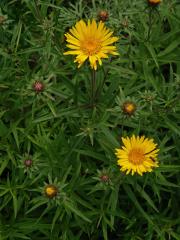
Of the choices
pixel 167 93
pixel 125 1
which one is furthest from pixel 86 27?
pixel 167 93

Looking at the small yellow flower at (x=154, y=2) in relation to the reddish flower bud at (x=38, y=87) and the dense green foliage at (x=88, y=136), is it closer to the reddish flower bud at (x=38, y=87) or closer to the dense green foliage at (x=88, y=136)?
the dense green foliage at (x=88, y=136)

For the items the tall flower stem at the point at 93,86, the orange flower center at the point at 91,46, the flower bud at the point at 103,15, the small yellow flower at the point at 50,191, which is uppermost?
the flower bud at the point at 103,15

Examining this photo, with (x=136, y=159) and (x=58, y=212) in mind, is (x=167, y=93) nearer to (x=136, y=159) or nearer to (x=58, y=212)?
(x=136, y=159)

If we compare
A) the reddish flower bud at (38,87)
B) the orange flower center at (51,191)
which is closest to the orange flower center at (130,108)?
the reddish flower bud at (38,87)

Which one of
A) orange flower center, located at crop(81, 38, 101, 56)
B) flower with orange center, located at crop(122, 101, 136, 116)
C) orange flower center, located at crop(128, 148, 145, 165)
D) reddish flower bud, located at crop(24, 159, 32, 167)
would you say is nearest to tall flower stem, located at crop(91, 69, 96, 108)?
orange flower center, located at crop(81, 38, 101, 56)

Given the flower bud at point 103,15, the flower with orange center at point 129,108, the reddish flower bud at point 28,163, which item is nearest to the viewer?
the flower with orange center at point 129,108

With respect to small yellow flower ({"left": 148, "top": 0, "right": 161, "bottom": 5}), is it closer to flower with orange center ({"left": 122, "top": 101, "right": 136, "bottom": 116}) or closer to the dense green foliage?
the dense green foliage

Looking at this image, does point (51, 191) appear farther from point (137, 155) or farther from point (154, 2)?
point (154, 2)
